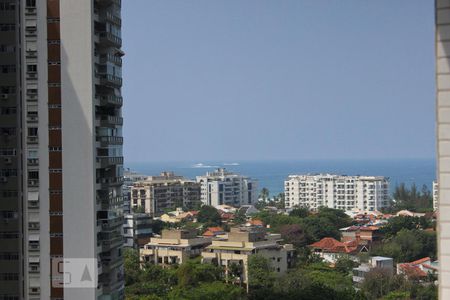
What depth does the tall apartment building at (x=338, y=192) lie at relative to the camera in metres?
31.6

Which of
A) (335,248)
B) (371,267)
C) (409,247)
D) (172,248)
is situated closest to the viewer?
(371,267)

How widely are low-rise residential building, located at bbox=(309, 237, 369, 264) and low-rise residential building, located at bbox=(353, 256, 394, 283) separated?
52.9 inches

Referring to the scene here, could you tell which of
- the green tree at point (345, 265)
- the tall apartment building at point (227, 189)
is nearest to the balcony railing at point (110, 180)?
the green tree at point (345, 265)

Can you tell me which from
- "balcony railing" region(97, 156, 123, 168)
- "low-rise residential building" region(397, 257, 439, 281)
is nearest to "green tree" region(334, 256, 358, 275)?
"low-rise residential building" region(397, 257, 439, 281)

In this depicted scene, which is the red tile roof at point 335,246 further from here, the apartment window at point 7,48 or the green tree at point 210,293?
the apartment window at point 7,48

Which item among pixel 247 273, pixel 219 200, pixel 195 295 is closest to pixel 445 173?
pixel 195 295

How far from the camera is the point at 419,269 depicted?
14.4 meters

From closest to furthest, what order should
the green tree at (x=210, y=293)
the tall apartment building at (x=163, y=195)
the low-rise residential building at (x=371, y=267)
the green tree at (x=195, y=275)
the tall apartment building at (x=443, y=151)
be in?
the tall apartment building at (x=443, y=151)
the green tree at (x=210, y=293)
the green tree at (x=195, y=275)
the low-rise residential building at (x=371, y=267)
the tall apartment building at (x=163, y=195)

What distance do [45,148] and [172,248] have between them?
424 inches

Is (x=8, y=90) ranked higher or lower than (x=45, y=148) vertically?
higher

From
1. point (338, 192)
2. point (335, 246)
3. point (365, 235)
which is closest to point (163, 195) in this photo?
point (338, 192)

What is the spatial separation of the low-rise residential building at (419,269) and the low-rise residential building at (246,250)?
1.95 m

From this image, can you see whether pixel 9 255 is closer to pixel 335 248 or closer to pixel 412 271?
pixel 412 271

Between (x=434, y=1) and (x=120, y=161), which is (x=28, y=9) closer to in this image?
(x=120, y=161)
